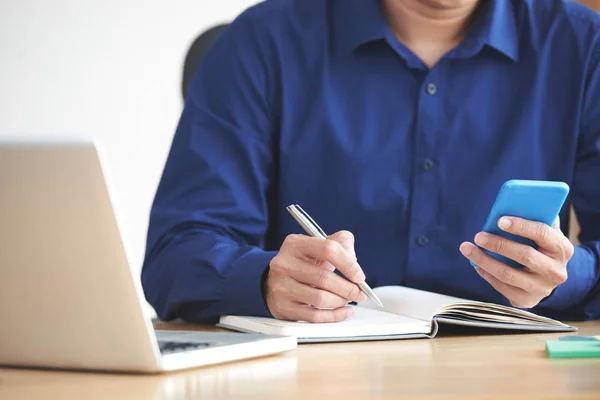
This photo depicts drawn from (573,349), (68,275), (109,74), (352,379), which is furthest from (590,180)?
(109,74)

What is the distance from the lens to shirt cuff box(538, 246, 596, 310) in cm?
136

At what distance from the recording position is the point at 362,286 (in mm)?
1148

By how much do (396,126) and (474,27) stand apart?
23cm

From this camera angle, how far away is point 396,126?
1.57m

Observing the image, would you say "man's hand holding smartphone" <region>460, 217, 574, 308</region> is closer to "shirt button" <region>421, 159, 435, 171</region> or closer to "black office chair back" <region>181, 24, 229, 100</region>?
"shirt button" <region>421, 159, 435, 171</region>

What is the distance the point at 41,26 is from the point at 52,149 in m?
2.56

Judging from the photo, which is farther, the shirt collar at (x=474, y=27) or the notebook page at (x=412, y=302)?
the shirt collar at (x=474, y=27)

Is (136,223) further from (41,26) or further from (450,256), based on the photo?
(450,256)

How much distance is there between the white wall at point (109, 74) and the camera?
3.08 metres

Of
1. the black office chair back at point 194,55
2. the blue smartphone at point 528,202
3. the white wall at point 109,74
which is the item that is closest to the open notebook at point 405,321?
the blue smartphone at point 528,202

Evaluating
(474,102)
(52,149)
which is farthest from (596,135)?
(52,149)

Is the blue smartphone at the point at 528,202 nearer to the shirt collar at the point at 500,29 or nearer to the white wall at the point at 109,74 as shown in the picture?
the shirt collar at the point at 500,29

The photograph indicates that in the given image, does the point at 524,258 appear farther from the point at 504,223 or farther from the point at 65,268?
the point at 65,268

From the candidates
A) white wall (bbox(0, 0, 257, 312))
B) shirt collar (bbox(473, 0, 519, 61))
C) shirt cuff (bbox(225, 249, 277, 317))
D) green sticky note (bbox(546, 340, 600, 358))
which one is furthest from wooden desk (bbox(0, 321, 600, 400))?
white wall (bbox(0, 0, 257, 312))
